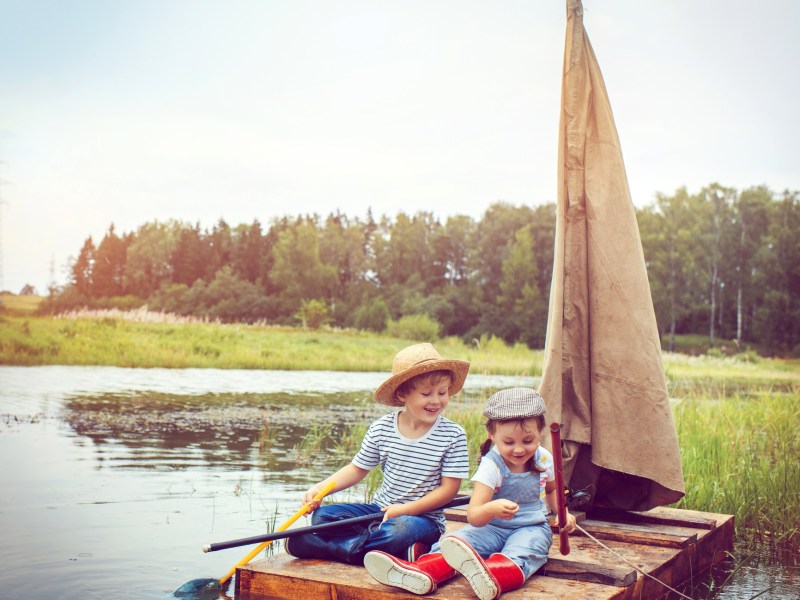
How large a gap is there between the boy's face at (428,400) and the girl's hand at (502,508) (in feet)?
1.66

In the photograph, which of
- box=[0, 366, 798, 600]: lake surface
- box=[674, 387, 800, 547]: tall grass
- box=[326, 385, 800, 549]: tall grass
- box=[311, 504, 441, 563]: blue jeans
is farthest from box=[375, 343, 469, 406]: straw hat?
box=[674, 387, 800, 547]: tall grass

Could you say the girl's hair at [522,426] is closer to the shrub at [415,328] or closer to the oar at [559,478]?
the oar at [559,478]

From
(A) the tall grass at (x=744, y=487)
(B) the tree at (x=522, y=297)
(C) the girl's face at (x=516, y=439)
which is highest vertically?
(B) the tree at (x=522, y=297)

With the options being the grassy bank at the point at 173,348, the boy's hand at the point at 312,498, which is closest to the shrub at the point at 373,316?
the grassy bank at the point at 173,348

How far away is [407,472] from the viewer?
3389 mm

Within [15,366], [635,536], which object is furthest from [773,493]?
[15,366]

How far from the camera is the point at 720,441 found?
6.24m

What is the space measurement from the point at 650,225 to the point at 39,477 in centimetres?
3850

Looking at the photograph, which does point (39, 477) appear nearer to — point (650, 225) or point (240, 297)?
point (240, 297)

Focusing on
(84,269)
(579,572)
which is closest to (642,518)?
(579,572)

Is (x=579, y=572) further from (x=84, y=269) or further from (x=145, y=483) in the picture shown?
(x=84, y=269)

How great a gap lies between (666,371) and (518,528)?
13.6m

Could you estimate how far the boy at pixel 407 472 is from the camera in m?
3.27

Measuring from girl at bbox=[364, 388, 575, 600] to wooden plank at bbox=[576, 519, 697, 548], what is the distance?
649 millimetres
